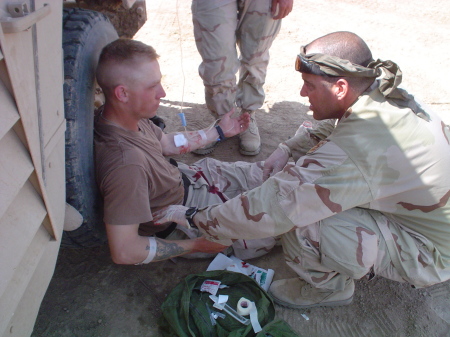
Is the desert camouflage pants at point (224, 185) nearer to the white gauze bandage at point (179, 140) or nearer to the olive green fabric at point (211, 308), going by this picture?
the white gauze bandage at point (179, 140)

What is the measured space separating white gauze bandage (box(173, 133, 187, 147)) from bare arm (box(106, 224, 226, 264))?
30.5 inches

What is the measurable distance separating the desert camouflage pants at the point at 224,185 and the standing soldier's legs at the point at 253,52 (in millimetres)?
686

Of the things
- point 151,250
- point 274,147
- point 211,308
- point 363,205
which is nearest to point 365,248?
point 363,205

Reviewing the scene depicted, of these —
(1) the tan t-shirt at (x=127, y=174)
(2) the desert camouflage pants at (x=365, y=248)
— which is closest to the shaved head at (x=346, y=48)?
(2) the desert camouflage pants at (x=365, y=248)

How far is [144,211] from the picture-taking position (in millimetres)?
1909

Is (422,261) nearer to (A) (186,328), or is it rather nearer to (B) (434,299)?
(B) (434,299)

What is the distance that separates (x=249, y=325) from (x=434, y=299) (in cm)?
125

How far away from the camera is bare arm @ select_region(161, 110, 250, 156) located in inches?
109

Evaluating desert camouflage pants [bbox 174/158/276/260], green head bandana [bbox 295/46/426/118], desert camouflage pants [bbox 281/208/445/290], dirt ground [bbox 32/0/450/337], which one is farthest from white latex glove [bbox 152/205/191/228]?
green head bandana [bbox 295/46/426/118]

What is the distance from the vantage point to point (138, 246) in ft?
6.69

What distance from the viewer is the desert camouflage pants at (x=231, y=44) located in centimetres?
307

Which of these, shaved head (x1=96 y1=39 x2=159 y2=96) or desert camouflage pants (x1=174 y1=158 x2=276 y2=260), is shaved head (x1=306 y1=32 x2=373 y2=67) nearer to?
shaved head (x1=96 y1=39 x2=159 y2=96)

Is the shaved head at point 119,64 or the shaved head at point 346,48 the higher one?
the shaved head at point 346,48

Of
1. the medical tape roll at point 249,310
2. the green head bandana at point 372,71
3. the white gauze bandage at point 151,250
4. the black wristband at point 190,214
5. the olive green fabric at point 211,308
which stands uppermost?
the green head bandana at point 372,71
